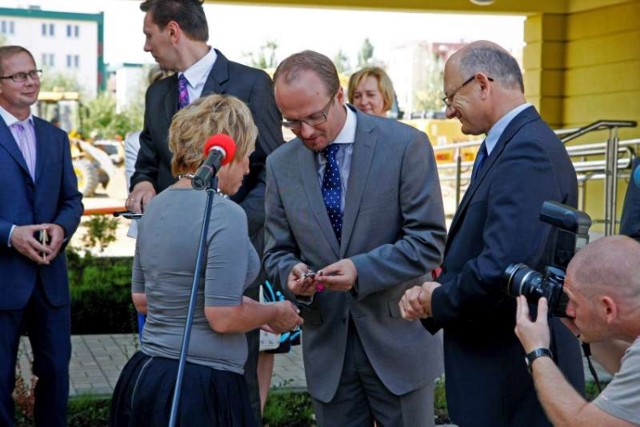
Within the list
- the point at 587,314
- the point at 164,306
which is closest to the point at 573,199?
the point at 587,314

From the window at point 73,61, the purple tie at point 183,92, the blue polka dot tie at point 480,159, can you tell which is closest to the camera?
the blue polka dot tie at point 480,159

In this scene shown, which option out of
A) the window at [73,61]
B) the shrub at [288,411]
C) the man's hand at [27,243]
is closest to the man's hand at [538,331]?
the man's hand at [27,243]

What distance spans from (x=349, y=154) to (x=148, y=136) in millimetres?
1559

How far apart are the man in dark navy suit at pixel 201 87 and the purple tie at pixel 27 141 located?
78cm

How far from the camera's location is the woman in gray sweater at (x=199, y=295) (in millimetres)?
3590

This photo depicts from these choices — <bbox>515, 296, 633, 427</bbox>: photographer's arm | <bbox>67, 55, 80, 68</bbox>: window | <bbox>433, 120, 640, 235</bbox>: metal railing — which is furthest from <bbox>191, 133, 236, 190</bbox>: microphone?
<bbox>67, 55, 80, 68</bbox>: window

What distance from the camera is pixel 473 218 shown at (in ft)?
11.9

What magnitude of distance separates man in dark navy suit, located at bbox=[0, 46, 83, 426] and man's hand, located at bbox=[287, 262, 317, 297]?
2.05m

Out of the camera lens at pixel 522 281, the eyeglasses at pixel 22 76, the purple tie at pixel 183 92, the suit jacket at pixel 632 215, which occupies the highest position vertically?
the eyeglasses at pixel 22 76

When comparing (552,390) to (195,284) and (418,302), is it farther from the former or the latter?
(195,284)

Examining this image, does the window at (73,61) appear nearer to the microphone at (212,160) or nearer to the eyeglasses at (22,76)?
the eyeglasses at (22,76)

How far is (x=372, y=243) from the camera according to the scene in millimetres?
4066

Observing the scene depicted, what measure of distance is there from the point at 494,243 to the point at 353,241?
0.75 metres

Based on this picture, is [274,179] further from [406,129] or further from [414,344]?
[414,344]
